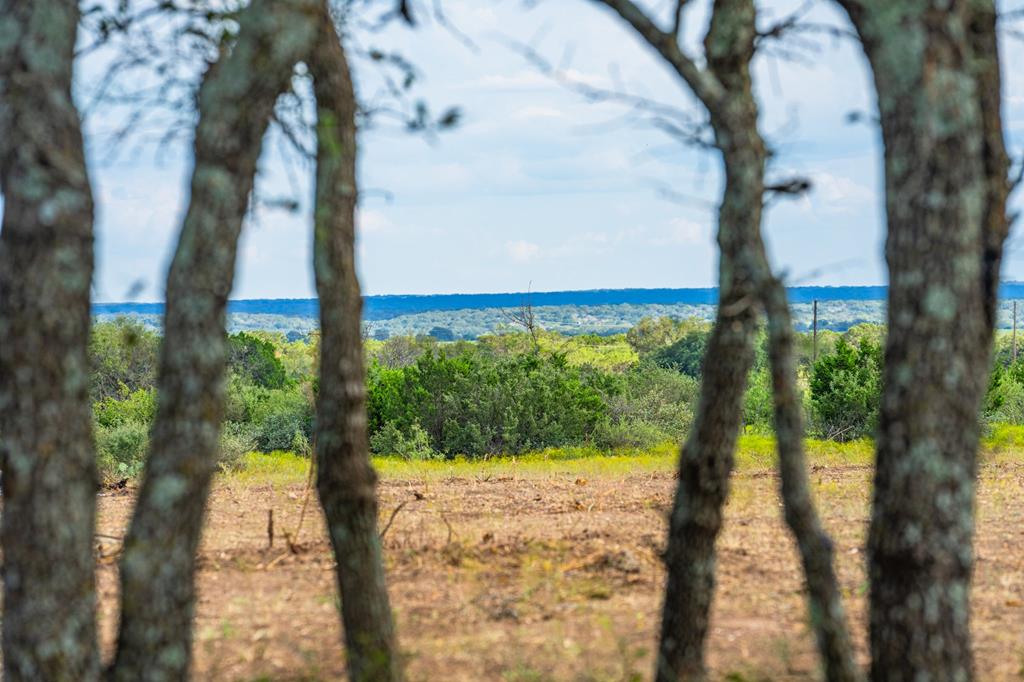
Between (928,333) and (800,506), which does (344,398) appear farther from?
(928,333)

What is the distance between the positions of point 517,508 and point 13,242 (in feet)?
24.3

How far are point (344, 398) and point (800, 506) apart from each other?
5.51 ft

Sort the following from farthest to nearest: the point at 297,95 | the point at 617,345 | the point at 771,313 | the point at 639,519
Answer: the point at 617,345 → the point at 639,519 → the point at 297,95 → the point at 771,313

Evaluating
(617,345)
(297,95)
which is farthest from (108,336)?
(617,345)

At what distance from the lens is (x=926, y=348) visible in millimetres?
3164

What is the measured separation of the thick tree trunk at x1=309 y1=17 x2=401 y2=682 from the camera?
4387 mm

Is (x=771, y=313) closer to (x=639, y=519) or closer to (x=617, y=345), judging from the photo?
(x=639, y=519)

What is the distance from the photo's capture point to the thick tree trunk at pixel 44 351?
3305 millimetres

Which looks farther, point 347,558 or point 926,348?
point 347,558

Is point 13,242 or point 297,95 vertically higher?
point 297,95

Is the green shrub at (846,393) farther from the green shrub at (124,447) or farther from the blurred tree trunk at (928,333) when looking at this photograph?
the blurred tree trunk at (928,333)

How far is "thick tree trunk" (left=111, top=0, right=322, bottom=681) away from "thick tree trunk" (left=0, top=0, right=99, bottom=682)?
165mm

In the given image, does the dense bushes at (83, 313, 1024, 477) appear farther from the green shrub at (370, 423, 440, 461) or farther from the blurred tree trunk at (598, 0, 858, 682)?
the blurred tree trunk at (598, 0, 858, 682)

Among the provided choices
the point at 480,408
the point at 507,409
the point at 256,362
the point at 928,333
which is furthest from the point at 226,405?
the point at 256,362
